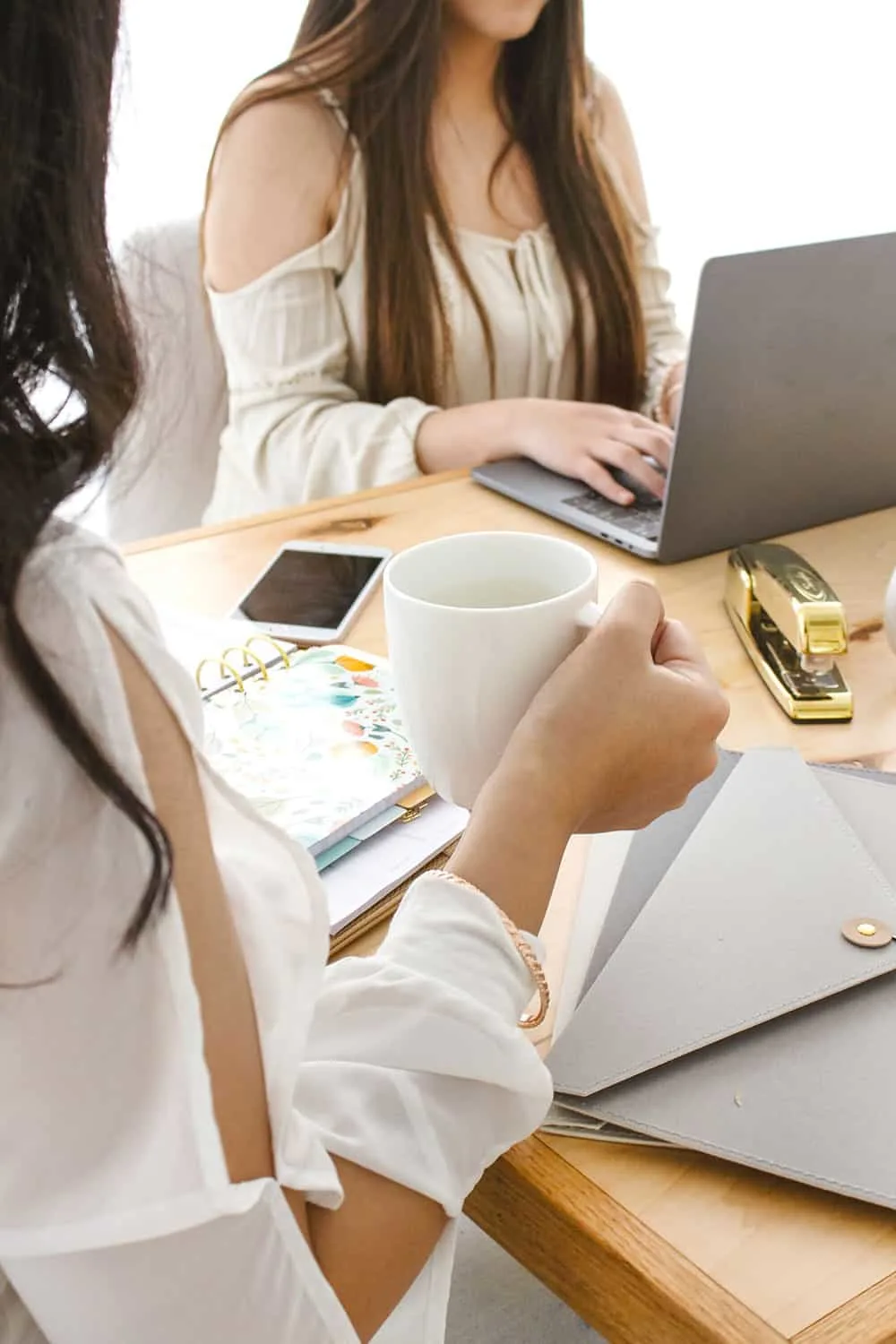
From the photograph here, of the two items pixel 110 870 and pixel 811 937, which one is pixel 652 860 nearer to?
pixel 811 937

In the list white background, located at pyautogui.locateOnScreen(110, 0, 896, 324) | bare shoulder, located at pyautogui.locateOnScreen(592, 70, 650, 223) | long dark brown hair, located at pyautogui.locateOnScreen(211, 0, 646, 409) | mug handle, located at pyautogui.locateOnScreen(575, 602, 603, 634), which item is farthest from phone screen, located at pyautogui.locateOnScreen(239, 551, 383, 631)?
white background, located at pyautogui.locateOnScreen(110, 0, 896, 324)

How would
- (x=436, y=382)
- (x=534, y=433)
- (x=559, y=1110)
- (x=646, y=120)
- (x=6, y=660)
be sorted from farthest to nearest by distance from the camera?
1. (x=646, y=120)
2. (x=436, y=382)
3. (x=534, y=433)
4. (x=559, y=1110)
5. (x=6, y=660)

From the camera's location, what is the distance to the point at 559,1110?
0.46 m

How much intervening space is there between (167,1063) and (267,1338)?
0.10 metres

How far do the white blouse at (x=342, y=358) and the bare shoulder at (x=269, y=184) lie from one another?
20 mm

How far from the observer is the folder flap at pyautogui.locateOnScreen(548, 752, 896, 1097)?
1.55 feet

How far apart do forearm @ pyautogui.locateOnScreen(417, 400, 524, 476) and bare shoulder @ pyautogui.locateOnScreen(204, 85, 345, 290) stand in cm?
27

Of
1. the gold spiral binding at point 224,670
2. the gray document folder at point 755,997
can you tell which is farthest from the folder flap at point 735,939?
the gold spiral binding at point 224,670

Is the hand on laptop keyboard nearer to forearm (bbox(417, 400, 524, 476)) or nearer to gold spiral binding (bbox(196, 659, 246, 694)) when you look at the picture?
forearm (bbox(417, 400, 524, 476))

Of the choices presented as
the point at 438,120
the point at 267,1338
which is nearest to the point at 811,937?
the point at 267,1338

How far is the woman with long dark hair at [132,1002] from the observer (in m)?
0.36

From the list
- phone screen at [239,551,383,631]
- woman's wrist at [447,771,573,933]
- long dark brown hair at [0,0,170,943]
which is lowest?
phone screen at [239,551,383,631]

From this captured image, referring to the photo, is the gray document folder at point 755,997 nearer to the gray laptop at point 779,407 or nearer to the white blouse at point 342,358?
the gray laptop at point 779,407

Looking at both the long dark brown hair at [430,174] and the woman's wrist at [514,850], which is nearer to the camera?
the woman's wrist at [514,850]
